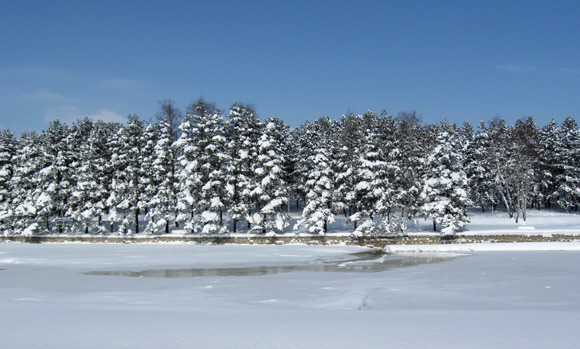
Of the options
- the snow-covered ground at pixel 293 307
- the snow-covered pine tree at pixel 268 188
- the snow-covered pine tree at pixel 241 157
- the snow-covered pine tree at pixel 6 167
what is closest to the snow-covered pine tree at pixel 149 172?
the snow-covered pine tree at pixel 241 157

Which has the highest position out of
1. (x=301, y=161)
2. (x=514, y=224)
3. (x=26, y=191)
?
(x=301, y=161)

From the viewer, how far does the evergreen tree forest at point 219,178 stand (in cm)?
4309

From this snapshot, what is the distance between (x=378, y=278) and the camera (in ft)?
61.3

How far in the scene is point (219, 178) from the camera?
146ft

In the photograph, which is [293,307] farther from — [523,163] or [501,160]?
[501,160]

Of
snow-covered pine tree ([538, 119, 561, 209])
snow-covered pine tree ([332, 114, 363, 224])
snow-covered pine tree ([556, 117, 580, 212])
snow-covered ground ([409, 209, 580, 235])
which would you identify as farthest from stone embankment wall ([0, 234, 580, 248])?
snow-covered pine tree ([538, 119, 561, 209])

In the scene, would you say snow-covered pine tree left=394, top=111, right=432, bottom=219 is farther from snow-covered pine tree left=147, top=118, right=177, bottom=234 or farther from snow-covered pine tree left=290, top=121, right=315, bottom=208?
snow-covered pine tree left=147, top=118, right=177, bottom=234

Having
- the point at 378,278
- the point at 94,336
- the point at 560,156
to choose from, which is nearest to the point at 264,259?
the point at 378,278

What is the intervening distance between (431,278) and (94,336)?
1494cm

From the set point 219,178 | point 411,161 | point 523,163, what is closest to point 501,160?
point 523,163

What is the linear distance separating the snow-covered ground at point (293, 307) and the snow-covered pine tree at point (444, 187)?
58.3 ft

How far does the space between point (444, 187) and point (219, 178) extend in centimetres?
2340

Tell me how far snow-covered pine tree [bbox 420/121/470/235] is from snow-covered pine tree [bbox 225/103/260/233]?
60.7ft

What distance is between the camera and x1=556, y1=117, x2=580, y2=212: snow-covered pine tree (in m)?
63.4
